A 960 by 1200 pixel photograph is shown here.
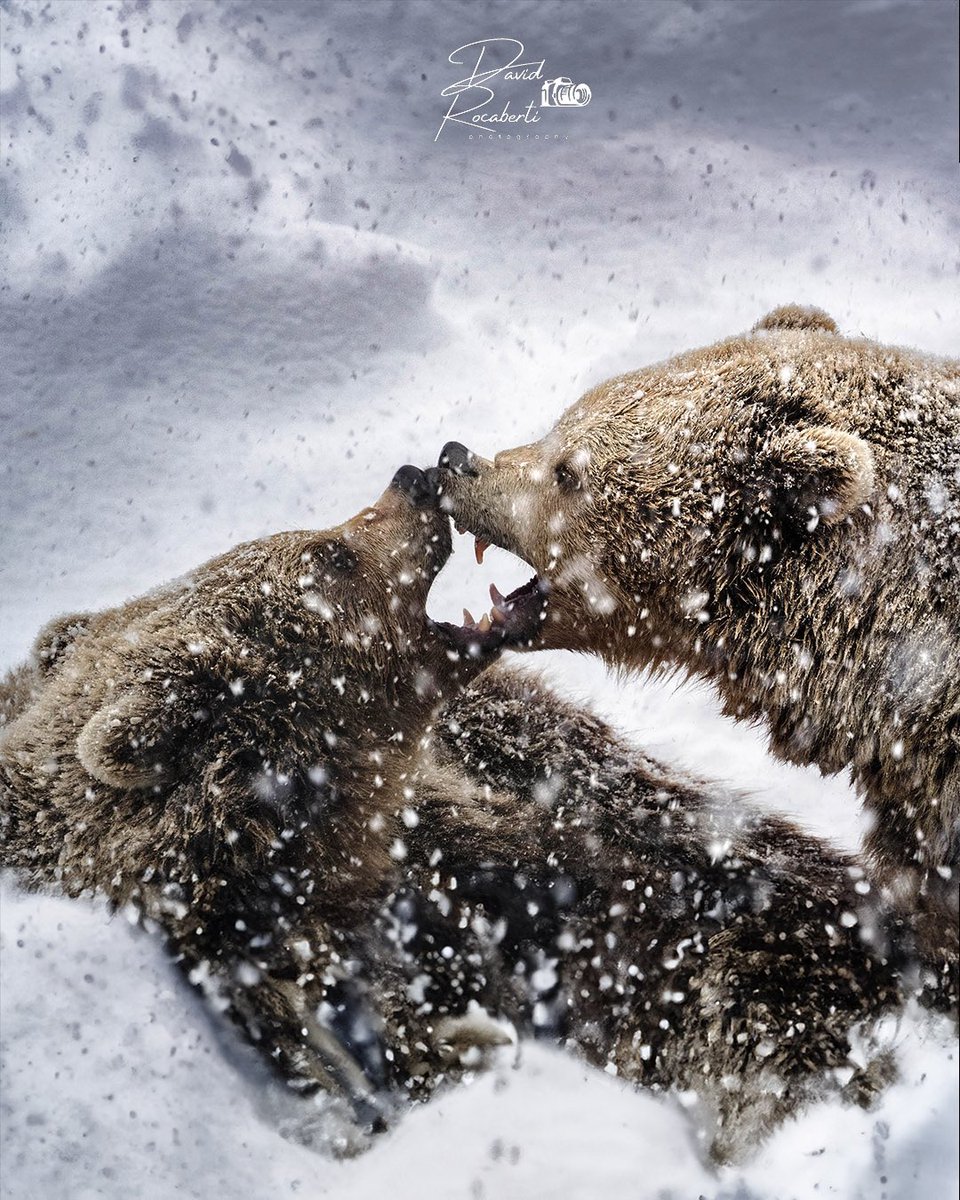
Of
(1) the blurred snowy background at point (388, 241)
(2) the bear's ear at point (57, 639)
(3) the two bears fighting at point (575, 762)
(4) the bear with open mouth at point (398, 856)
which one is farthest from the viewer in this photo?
(1) the blurred snowy background at point (388, 241)

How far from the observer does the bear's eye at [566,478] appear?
417 cm

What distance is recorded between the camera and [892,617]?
374 centimetres

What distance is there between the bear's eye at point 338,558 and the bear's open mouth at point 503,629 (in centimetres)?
45

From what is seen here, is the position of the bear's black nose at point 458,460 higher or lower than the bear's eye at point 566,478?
lower

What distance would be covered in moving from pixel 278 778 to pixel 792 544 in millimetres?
2191

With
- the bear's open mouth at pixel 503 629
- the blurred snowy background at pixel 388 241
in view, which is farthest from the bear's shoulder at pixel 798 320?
the bear's open mouth at pixel 503 629

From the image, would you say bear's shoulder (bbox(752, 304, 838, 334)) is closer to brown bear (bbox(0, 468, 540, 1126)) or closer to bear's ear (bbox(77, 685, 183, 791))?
brown bear (bbox(0, 468, 540, 1126))

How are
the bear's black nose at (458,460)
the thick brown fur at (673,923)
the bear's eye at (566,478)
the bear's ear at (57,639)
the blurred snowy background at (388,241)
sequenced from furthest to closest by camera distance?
the blurred snowy background at (388,241), the bear's ear at (57,639), the bear's black nose at (458,460), the thick brown fur at (673,923), the bear's eye at (566,478)

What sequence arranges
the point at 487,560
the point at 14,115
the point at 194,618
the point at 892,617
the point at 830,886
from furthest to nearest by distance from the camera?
the point at 487,560 → the point at 14,115 → the point at 830,886 → the point at 194,618 → the point at 892,617

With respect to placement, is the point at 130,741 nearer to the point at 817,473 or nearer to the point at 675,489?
the point at 675,489

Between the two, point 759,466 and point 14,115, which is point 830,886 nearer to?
point 759,466

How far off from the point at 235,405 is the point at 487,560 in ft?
5.49

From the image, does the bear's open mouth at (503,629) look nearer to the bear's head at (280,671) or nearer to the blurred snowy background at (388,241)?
the bear's head at (280,671)

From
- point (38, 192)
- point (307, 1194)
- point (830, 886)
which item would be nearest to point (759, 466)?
point (830, 886)
